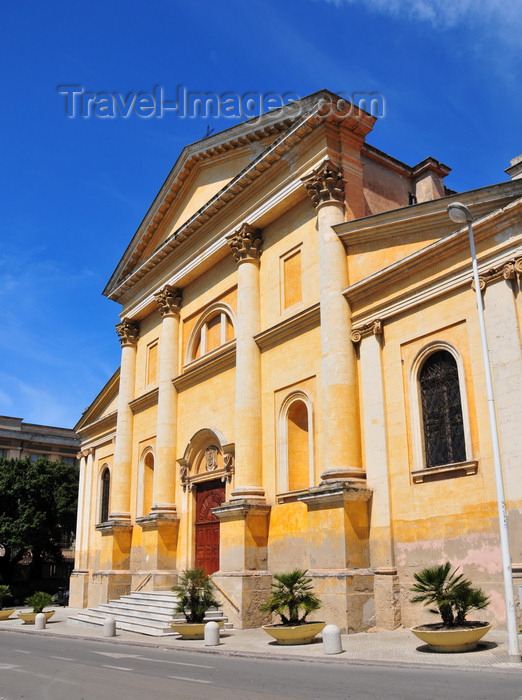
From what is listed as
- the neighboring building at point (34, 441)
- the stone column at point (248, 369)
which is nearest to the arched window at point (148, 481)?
the stone column at point (248, 369)

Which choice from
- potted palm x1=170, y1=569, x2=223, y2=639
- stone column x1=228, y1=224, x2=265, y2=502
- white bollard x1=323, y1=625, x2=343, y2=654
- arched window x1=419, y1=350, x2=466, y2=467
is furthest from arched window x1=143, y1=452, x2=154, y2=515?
white bollard x1=323, y1=625, x2=343, y2=654

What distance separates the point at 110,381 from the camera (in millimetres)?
36656

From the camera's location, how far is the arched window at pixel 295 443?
21484 millimetres

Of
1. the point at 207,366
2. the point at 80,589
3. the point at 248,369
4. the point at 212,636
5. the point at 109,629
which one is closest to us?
the point at 212,636

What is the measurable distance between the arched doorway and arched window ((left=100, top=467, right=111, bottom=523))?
11.1 m

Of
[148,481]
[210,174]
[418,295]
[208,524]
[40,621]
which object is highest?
[210,174]

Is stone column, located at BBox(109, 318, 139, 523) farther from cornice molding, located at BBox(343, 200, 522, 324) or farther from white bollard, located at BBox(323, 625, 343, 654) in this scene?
white bollard, located at BBox(323, 625, 343, 654)

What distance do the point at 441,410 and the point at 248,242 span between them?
1042 centimetres

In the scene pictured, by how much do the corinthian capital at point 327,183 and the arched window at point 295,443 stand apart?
20.2 feet

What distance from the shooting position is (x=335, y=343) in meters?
19.8

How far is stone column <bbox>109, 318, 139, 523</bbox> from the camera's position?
31.3m

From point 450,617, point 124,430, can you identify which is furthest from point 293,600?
point 124,430

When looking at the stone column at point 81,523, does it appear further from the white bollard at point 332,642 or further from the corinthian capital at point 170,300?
the white bollard at point 332,642

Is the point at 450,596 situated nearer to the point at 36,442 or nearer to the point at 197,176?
the point at 197,176
